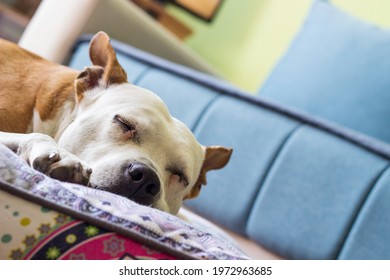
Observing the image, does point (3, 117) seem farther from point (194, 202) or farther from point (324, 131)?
point (324, 131)

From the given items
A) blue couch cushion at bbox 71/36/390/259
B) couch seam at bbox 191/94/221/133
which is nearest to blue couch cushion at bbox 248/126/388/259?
blue couch cushion at bbox 71/36/390/259

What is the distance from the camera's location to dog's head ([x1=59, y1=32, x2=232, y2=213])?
77cm

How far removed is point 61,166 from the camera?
69 centimetres

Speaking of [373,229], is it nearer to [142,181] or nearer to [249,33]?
[142,181]

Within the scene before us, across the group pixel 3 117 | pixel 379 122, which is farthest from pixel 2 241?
pixel 379 122

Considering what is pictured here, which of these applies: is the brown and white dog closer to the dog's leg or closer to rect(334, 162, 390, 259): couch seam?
the dog's leg

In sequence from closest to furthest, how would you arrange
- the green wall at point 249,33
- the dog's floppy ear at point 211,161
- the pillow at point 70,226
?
the pillow at point 70,226
the dog's floppy ear at point 211,161
the green wall at point 249,33

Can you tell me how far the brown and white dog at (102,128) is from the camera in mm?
770

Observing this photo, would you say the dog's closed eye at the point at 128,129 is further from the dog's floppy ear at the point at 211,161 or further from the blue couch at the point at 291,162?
the blue couch at the point at 291,162

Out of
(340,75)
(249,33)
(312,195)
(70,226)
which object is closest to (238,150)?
(312,195)

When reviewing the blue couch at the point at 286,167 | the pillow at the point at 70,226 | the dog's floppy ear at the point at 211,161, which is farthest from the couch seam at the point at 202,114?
the pillow at the point at 70,226

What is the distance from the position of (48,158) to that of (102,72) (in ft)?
1.14

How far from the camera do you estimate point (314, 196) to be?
1.39 metres
